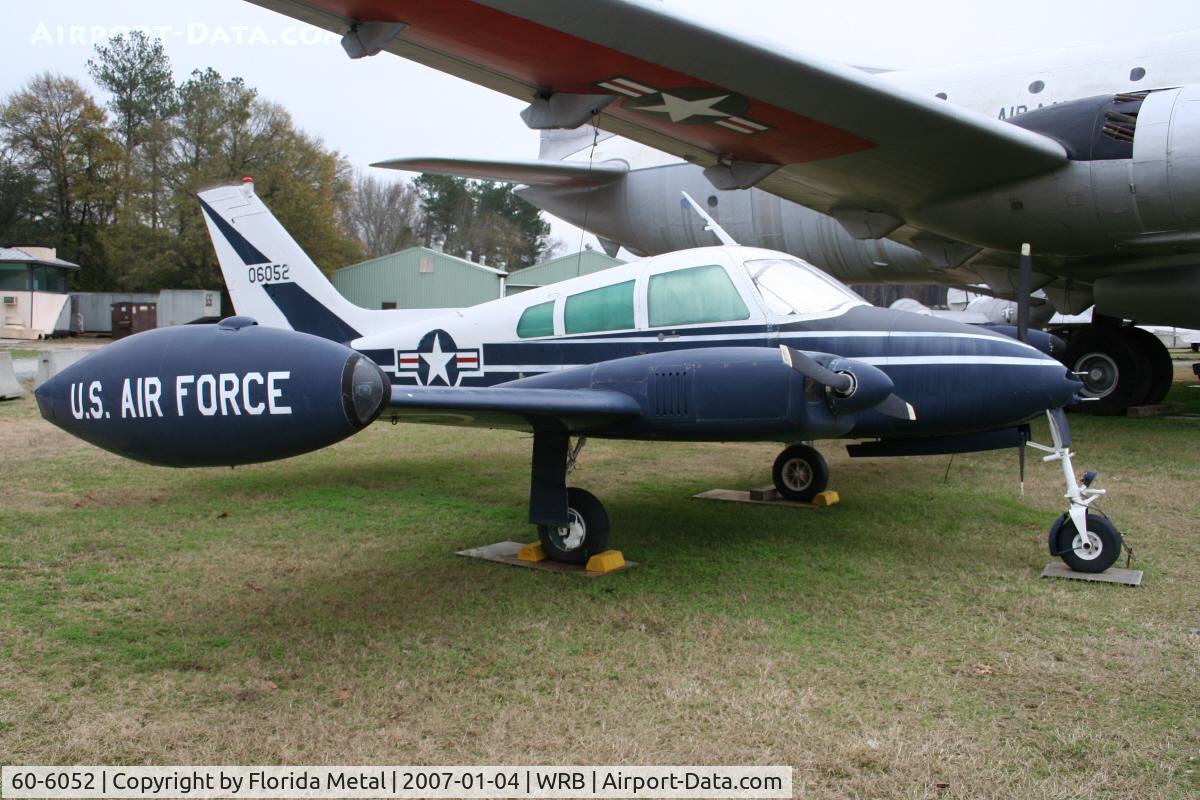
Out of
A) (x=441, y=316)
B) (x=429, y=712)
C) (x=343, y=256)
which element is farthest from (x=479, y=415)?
(x=343, y=256)

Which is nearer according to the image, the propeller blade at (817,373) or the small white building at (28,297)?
the propeller blade at (817,373)

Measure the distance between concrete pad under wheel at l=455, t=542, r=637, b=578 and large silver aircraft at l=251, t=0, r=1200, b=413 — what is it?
4068mm

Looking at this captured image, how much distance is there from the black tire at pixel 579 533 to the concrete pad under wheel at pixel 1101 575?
8.78ft

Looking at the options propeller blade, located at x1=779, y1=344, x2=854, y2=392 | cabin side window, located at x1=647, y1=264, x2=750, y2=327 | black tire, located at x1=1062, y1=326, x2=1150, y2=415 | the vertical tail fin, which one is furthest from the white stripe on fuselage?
black tire, located at x1=1062, y1=326, x2=1150, y2=415

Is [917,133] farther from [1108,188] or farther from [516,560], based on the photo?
[516,560]

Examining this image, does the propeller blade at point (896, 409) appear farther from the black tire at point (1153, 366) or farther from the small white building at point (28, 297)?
the small white building at point (28, 297)

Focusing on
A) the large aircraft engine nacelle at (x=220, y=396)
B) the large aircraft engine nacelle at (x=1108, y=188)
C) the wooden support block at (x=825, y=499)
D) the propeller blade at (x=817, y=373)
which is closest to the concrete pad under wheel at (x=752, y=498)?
the wooden support block at (x=825, y=499)

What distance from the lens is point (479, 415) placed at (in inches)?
201

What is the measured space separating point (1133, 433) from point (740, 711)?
32.5 ft

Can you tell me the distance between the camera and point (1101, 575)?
17.3ft

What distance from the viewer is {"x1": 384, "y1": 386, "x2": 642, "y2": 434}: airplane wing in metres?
4.69

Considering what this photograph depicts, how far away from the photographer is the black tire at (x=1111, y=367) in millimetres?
13062

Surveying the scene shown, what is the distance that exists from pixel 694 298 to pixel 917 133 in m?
4.97

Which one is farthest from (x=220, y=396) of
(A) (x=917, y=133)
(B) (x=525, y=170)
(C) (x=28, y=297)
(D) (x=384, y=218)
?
(D) (x=384, y=218)
